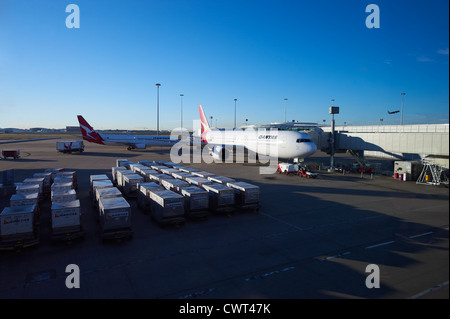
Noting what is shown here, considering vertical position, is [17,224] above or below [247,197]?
below

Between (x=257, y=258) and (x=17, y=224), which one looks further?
(x=17, y=224)

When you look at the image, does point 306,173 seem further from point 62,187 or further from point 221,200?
point 62,187

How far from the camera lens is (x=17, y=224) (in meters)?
11.7

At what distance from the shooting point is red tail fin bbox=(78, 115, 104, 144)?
2089 inches

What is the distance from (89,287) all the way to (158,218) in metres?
6.04

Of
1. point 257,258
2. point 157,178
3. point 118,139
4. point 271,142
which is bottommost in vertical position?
point 257,258

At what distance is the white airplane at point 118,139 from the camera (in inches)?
2104

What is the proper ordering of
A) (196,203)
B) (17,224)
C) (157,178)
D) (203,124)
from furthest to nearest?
(203,124)
(157,178)
(196,203)
(17,224)

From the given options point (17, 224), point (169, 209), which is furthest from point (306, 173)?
point (17, 224)

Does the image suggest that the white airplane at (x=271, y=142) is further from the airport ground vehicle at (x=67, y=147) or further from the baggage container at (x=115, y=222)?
the airport ground vehicle at (x=67, y=147)

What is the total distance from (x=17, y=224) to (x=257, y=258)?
10235 mm

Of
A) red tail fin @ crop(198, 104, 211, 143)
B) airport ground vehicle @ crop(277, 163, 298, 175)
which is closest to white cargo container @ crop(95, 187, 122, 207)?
airport ground vehicle @ crop(277, 163, 298, 175)
